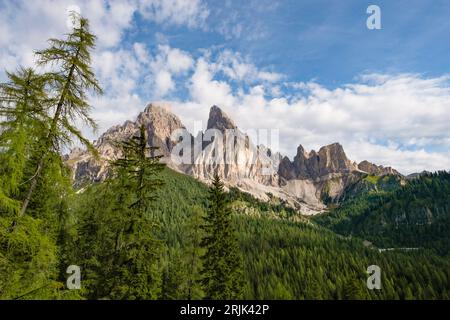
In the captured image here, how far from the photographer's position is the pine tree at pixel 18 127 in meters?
11.6

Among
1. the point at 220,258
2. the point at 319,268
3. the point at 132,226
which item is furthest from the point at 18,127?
the point at 319,268

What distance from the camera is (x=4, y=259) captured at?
10766 millimetres

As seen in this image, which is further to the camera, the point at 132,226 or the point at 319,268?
the point at 319,268

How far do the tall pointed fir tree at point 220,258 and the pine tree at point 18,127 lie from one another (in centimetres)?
2360

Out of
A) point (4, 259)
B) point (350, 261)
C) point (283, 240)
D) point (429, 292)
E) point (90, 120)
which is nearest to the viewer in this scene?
point (4, 259)

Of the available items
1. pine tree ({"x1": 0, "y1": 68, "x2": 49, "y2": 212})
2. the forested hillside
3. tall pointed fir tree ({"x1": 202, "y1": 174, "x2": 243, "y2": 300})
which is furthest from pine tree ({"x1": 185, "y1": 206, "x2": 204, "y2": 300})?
the forested hillside

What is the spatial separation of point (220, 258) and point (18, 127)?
82.3 feet

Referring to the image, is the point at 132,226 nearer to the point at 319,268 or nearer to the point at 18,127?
the point at 18,127

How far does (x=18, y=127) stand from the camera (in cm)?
1207

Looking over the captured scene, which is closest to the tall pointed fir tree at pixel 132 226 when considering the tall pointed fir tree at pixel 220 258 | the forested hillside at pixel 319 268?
the tall pointed fir tree at pixel 220 258

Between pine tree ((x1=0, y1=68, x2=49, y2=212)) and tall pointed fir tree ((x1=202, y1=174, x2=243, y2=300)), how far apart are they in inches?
929
